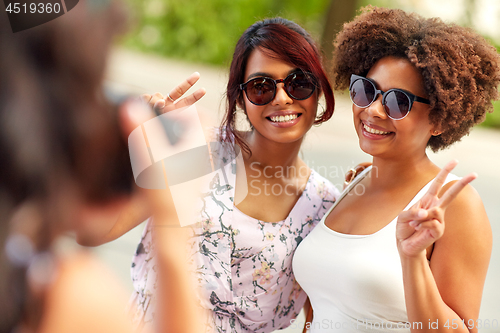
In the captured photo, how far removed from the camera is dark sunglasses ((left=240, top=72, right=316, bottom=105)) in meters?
2.22

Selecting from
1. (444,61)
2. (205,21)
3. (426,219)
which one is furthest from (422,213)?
(205,21)

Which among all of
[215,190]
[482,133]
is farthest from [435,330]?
[482,133]

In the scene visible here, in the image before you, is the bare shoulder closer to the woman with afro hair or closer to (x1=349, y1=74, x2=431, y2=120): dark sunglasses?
the woman with afro hair

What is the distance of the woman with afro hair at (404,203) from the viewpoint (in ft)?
5.30

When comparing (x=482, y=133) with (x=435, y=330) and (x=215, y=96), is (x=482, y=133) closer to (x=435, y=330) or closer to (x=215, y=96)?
(x=215, y=96)

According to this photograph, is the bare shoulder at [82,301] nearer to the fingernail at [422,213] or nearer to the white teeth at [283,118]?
the fingernail at [422,213]

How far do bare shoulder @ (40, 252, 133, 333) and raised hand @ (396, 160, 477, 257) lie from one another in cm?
106

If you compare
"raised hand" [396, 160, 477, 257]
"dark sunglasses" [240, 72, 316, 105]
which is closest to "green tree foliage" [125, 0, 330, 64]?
"dark sunglasses" [240, 72, 316, 105]

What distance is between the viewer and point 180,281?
0.72 metres

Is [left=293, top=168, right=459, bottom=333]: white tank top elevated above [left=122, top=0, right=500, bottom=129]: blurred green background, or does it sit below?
above

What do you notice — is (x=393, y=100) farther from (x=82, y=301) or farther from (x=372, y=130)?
(x=82, y=301)

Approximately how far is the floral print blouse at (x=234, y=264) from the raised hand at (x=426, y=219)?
823mm

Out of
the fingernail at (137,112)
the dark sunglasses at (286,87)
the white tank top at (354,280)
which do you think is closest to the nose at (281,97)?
the dark sunglasses at (286,87)

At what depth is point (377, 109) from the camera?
6.22ft
